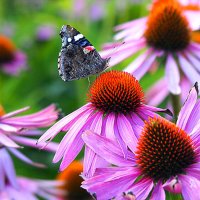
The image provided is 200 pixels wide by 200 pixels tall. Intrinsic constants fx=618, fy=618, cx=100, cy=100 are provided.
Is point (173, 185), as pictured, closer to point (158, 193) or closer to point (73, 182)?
point (158, 193)

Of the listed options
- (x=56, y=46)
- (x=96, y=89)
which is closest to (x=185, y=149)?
(x=96, y=89)

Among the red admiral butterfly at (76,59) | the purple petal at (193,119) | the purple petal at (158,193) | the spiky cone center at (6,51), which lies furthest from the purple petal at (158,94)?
the spiky cone center at (6,51)

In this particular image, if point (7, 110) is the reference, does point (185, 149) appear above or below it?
above

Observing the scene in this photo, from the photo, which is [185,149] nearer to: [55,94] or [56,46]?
[55,94]

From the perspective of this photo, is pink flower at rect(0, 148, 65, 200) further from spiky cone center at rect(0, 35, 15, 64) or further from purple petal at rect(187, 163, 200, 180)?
spiky cone center at rect(0, 35, 15, 64)

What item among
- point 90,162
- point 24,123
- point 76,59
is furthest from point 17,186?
point 90,162

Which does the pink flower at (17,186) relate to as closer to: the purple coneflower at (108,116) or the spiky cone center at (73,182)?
the spiky cone center at (73,182)
